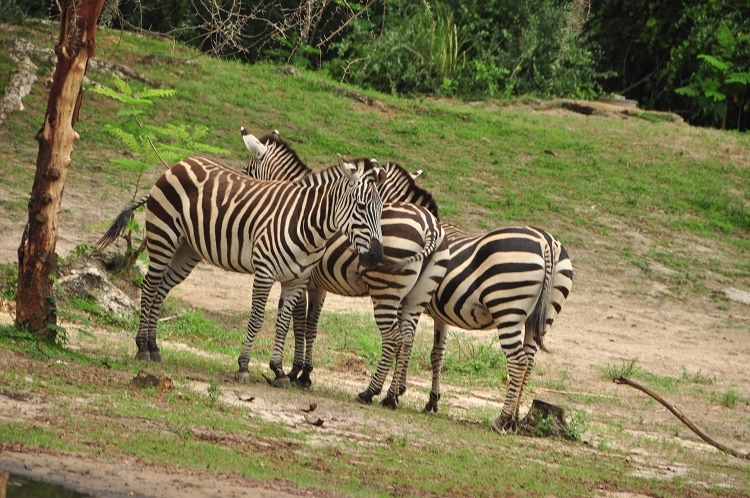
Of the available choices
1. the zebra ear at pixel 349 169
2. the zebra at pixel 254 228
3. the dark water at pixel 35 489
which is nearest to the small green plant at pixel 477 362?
the zebra at pixel 254 228

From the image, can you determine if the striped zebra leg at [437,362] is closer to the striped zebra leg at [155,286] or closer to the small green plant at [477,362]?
the small green plant at [477,362]

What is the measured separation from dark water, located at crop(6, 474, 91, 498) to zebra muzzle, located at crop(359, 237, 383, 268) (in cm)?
417

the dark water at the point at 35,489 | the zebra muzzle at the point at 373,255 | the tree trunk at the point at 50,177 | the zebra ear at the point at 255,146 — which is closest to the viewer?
the dark water at the point at 35,489

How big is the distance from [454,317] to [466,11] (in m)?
17.7

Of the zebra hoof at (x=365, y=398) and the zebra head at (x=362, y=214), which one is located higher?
the zebra head at (x=362, y=214)

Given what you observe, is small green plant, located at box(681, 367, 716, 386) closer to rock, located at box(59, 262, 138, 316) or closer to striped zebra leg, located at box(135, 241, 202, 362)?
striped zebra leg, located at box(135, 241, 202, 362)

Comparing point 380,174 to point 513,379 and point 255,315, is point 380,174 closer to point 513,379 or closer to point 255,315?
point 255,315

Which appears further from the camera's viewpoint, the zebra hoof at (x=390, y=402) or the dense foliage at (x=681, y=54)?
the dense foliage at (x=681, y=54)

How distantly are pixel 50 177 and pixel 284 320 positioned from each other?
8.21 ft

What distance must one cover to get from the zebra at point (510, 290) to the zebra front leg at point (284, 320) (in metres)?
1.31

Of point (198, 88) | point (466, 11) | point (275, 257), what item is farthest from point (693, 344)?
point (466, 11)

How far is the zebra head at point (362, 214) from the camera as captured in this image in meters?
10.2

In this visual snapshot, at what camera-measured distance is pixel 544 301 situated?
407 inches

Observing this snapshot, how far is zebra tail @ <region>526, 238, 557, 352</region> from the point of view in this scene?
33.8 ft
